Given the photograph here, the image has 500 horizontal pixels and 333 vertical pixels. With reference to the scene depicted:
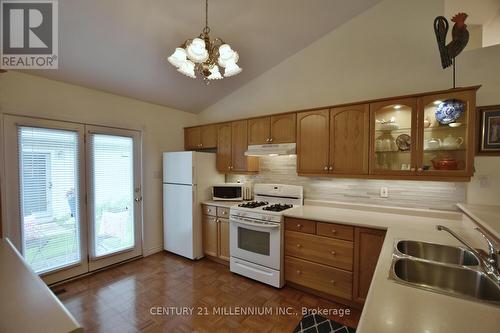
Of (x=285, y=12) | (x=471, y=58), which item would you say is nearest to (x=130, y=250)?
(x=285, y=12)

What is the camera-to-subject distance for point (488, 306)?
2.95 feet

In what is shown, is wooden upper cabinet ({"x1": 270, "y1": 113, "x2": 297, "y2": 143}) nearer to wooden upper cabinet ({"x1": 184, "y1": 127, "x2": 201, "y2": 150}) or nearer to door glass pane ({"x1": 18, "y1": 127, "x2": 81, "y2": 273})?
wooden upper cabinet ({"x1": 184, "y1": 127, "x2": 201, "y2": 150})

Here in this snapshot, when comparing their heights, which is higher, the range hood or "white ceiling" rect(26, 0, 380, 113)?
"white ceiling" rect(26, 0, 380, 113)

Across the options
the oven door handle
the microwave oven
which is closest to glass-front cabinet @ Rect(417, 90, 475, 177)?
the oven door handle

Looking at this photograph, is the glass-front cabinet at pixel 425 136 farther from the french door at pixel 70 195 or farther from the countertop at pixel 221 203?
the french door at pixel 70 195

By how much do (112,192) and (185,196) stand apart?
1.00m

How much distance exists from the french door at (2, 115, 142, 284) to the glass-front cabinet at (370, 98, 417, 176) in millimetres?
3229

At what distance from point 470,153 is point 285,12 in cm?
222

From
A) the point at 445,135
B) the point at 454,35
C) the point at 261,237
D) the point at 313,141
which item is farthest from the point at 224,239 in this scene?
the point at 454,35

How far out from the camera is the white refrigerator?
332cm

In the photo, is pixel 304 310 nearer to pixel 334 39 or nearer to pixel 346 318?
pixel 346 318

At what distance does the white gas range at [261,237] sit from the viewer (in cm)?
258

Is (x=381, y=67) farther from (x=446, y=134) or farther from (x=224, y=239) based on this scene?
(x=224, y=239)

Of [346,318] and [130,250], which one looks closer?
[346,318]
